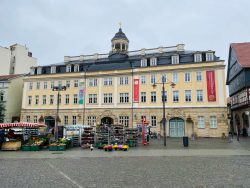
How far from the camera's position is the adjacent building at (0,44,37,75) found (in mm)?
55691

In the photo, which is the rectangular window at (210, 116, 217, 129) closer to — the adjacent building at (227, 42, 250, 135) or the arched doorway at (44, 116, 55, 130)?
the adjacent building at (227, 42, 250, 135)

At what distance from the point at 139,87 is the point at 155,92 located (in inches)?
115

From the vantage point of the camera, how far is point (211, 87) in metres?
35.8

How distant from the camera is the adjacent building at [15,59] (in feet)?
183

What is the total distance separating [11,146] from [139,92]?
23.0m

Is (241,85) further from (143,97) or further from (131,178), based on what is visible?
(131,178)

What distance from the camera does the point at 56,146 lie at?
20469 mm

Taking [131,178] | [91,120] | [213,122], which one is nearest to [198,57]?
[213,122]

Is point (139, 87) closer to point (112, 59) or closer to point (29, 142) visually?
point (112, 59)

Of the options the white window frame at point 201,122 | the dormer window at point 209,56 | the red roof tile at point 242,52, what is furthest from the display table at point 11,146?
the red roof tile at point 242,52

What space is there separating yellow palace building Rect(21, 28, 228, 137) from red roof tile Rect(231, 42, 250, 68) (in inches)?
306

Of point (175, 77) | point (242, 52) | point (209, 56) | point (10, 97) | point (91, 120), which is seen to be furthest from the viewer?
point (10, 97)

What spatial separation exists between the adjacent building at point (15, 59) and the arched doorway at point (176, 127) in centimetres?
4213

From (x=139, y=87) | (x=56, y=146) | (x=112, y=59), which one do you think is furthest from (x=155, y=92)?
(x=56, y=146)
